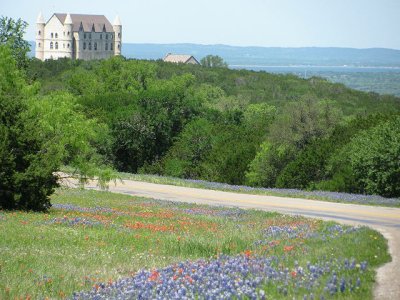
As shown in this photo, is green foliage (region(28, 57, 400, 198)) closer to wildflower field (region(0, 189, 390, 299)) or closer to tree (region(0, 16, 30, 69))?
tree (region(0, 16, 30, 69))

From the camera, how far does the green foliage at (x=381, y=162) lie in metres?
41.3

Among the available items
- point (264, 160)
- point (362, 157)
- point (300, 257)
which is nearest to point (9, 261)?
point (300, 257)

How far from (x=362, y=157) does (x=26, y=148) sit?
78.4 feet

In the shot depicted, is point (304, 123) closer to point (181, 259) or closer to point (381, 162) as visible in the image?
point (381, 162)

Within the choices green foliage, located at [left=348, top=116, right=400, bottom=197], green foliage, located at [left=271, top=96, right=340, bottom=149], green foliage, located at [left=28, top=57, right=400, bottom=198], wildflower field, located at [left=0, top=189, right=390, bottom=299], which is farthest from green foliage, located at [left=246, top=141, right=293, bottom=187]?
wildflower field, located at [left=0, top=189, right=390, bottom=299]

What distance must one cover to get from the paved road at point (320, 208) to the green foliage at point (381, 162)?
24.0 feet

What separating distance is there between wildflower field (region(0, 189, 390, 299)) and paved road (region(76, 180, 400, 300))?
0.27m

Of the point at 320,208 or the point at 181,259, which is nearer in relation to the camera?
the point at 181,259

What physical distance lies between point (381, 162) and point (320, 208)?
1148cm

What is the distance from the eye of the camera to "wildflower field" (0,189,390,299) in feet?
33.6

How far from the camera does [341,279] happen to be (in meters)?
10.1

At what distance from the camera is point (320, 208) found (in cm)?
3186

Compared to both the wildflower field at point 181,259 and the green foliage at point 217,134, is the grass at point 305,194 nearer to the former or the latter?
the green foliage at point 217,134

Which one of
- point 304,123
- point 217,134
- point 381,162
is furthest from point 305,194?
point 217,134
